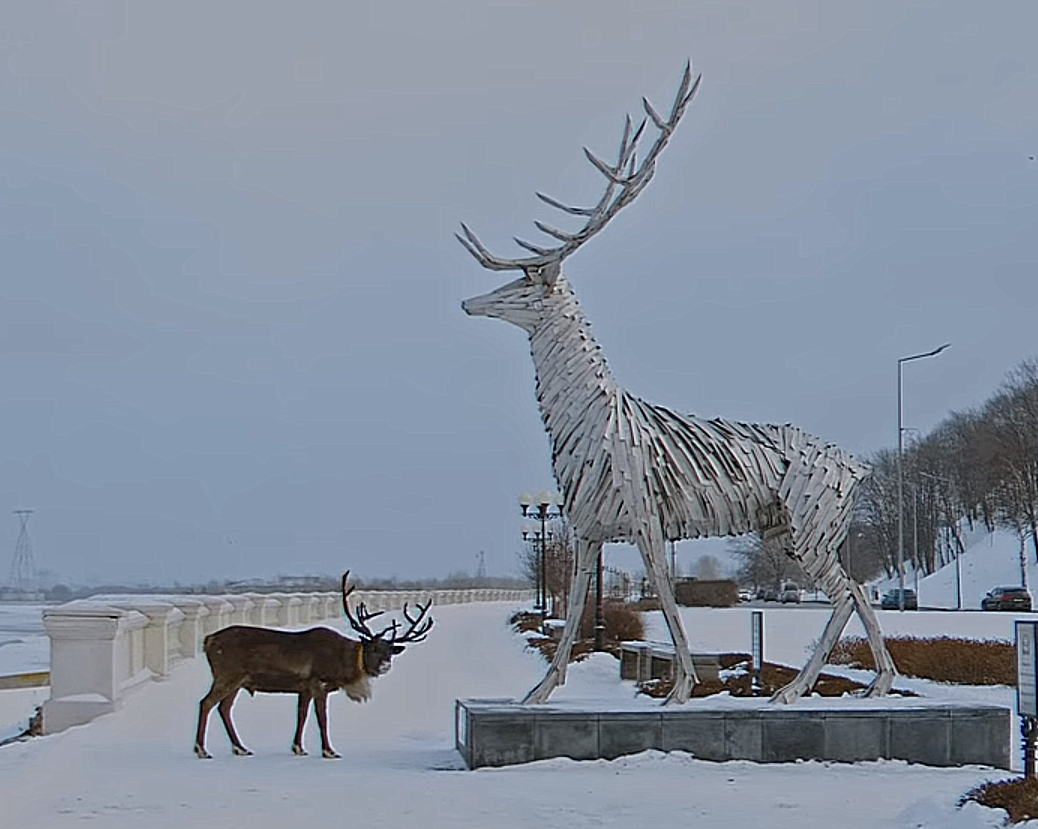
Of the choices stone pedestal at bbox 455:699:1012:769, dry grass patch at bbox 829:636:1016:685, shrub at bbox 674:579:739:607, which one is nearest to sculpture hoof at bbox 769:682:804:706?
stone pedestal at bbox 455:699:1012:769

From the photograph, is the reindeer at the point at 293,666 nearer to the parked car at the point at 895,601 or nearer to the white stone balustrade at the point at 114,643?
the white stone balustrade at the point at 114,643

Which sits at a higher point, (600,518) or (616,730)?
(600,518)

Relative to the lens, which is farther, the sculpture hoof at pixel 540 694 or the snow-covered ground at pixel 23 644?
the snow-covered ground at pixel 23 644

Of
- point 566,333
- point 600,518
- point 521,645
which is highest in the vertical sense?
point 566,333

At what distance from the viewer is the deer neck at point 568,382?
13.3 metres

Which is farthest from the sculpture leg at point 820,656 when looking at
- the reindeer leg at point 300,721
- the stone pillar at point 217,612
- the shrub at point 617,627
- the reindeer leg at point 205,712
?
the shrub at point 617,627

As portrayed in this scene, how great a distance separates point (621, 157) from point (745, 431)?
2.77 metres

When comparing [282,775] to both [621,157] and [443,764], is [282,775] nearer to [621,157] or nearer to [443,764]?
[443,764]

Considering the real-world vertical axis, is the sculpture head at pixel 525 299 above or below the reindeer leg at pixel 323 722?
above

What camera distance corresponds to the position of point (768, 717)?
12.6 meters

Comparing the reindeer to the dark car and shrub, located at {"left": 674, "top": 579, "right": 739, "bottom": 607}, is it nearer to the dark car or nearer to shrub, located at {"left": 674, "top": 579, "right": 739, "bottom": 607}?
shrub, located at {"left": 674, "top": 579, "right": 739, "bottom": 607}

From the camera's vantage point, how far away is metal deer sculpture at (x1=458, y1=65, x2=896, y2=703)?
43.2ft

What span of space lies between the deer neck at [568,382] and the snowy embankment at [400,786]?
2.75m

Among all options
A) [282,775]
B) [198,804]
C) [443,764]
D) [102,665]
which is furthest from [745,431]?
[102,665]
